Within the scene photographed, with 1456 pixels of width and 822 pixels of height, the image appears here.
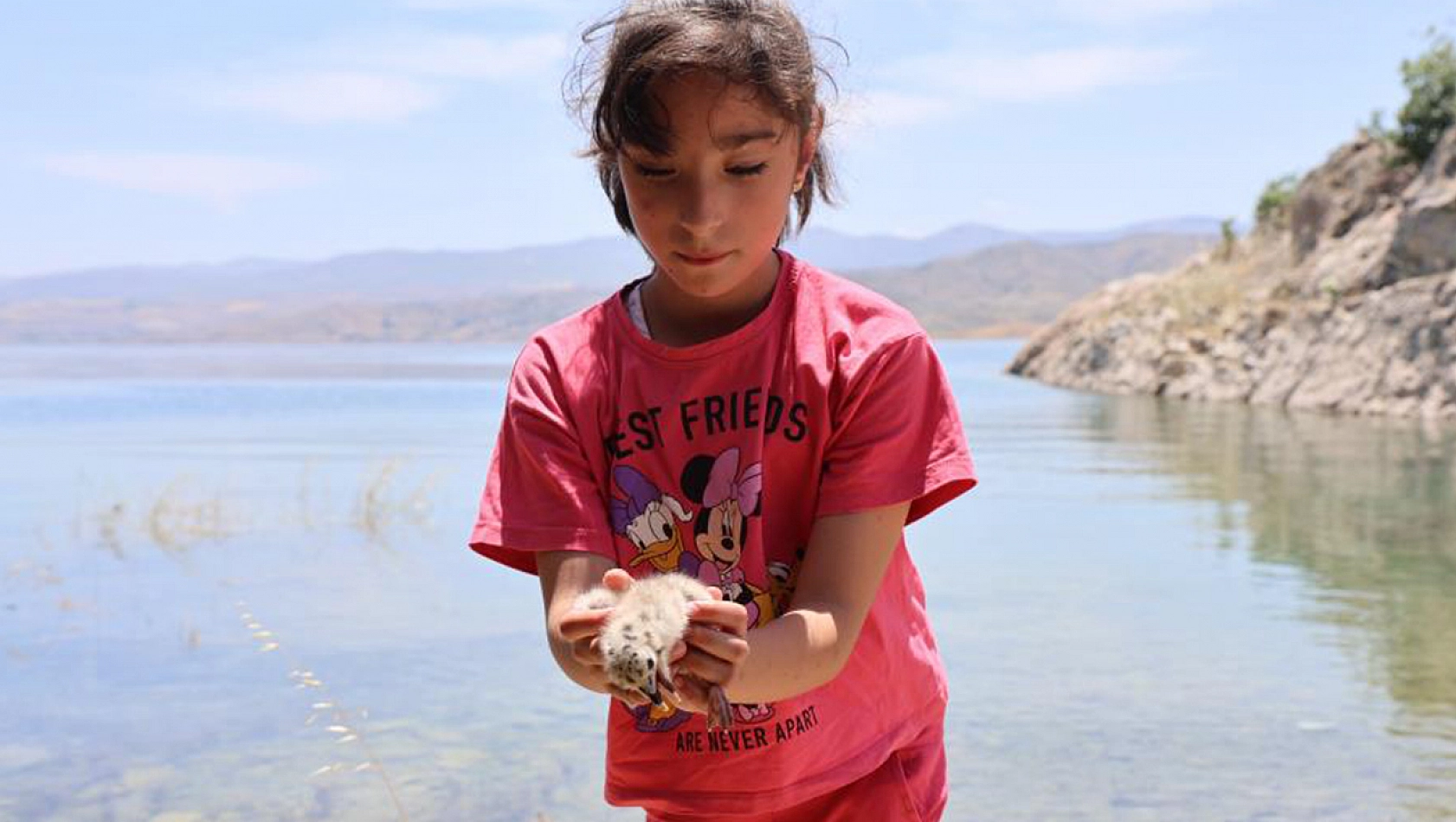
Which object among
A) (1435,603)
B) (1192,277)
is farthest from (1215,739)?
(1192,277)

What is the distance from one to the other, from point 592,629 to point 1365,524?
10.4m

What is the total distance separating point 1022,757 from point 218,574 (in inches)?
223

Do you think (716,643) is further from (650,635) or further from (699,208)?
(699,208)

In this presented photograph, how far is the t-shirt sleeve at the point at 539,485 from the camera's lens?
1.89m

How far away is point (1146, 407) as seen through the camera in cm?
2652

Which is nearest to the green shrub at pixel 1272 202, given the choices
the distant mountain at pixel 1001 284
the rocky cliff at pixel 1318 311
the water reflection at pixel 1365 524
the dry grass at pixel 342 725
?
the rocky cliff at pixel 1318 311

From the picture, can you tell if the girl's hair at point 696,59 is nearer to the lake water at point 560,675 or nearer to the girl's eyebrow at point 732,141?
the girl's eyebrow at point 732,141

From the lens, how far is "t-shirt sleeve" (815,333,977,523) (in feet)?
5.99

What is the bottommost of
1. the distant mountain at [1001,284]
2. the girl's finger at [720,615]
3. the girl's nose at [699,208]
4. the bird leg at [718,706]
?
the distant mountain at [1001,284]

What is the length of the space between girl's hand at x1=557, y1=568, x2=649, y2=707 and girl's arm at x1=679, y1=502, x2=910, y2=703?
0.12 meters

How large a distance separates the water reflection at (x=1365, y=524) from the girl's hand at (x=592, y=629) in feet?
13.2

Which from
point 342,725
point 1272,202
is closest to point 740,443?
point 342,725

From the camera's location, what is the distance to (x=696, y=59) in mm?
1792

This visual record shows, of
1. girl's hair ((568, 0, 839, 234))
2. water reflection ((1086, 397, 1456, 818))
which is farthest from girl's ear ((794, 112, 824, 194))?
water reflection ((1086, 397, 1456, 818))
